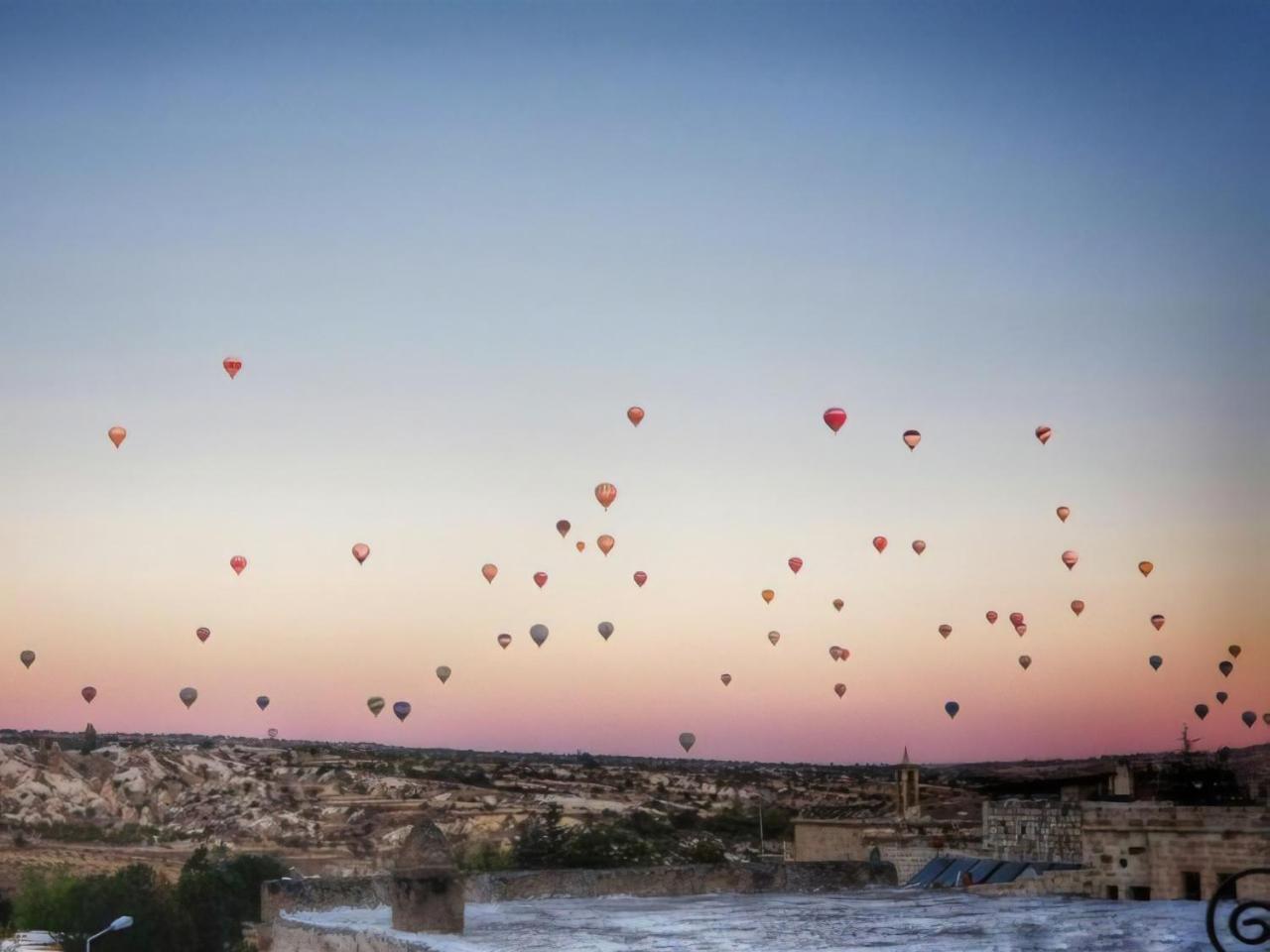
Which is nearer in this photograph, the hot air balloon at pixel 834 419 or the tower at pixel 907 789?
the hot air balloon at pixel 834 419

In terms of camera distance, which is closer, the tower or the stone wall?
the stone wall

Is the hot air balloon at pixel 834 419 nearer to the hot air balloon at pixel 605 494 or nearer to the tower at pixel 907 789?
the hot air balloon at pixel 605 494

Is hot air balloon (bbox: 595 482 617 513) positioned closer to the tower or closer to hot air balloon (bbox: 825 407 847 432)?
hot air balloon (bbox: 825 407 847 432)

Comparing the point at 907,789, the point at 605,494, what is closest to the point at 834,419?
the point at 605,494

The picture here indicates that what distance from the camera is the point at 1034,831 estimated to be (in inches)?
1652

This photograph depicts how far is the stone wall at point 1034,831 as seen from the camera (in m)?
40.6

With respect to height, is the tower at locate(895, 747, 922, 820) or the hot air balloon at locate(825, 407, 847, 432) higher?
the hot air balloon at locate(825, 407, 847, 432)

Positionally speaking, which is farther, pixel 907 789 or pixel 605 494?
pixel 907 789

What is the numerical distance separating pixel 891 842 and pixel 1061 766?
100 meters

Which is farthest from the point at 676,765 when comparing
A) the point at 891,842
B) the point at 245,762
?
the point at 891,842

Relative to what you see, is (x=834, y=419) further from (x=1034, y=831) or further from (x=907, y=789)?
(x=907, y=789)

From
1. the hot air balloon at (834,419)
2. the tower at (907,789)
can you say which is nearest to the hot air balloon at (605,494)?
the hot air balloon at (834,419)

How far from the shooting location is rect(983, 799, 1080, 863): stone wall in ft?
133

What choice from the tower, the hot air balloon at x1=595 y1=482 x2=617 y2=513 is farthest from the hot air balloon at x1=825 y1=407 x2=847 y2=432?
the tower
